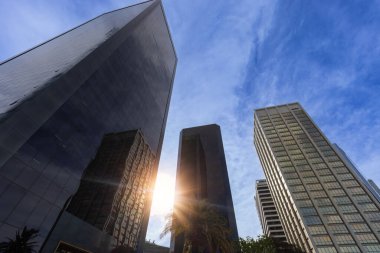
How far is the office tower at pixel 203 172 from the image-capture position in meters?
64.4

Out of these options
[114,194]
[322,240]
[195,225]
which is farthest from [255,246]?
[322,240]

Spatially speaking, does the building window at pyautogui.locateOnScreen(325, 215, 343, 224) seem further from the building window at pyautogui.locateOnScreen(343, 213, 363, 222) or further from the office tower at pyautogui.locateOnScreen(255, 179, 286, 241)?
the office tower at pyautogui.locateOnScreen(255, 179, 286, 241)

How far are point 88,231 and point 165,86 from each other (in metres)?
75.2

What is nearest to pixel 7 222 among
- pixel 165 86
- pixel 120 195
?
pixel 120 195

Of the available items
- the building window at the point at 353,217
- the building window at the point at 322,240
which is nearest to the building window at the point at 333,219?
the building window at the point at 353,217

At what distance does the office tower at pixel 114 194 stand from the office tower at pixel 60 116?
3.85 meters

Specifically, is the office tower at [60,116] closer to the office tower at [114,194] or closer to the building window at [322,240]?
the office tower at [114,194]

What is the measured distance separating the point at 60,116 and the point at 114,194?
28830mm

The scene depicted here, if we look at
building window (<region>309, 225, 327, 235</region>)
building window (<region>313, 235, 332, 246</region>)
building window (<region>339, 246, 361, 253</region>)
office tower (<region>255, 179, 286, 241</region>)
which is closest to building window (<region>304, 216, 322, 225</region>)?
building window (<region>309, 225, 327, 235</region>)

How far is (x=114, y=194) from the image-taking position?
189 ft

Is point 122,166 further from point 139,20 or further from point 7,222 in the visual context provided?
point 139,20

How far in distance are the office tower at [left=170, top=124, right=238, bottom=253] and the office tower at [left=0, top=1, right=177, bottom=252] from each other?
48.8 feet

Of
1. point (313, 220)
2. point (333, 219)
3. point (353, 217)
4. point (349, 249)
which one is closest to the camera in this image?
point (349, 249)

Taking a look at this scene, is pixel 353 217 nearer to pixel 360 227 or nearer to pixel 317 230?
pixel 360 227
